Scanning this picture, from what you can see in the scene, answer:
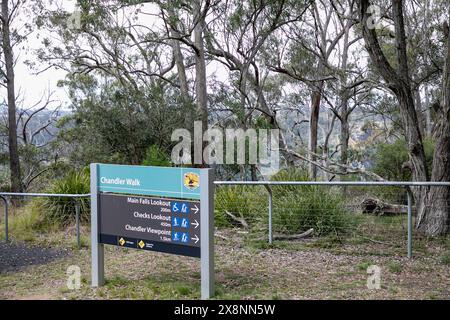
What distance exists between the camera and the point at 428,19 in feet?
70.5

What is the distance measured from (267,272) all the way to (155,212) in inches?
69.0

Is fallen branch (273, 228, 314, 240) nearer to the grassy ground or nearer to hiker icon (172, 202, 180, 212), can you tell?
the grassy ground

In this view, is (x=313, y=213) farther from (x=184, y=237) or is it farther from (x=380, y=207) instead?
(x=184, y=237)

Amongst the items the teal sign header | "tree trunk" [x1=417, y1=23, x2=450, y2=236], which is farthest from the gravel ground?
"tree trunk" [x1=417, y1=23, x2=450, y2=236]

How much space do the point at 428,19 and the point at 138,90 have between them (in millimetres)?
12440

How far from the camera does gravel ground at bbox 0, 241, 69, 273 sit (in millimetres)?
7379

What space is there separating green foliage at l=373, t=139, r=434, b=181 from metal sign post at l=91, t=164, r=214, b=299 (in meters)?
12.1

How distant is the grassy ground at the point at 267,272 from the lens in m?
5.65

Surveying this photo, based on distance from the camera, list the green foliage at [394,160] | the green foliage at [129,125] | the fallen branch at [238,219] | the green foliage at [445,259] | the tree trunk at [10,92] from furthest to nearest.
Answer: the tree trunk at [10,92] → the green foliage at [394,160] → the green foliage at [129,125] → the fallen branch at [238,219] → the green foliage at [445,259]

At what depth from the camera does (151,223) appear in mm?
5734

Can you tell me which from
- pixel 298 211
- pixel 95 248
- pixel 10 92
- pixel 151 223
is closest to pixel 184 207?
pixel 151 223

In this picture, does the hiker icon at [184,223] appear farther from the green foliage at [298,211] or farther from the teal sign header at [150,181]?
the green foliage at [298,211]

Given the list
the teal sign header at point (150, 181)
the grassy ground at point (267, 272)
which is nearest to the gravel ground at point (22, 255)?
the grassy ground at point (267, 272)

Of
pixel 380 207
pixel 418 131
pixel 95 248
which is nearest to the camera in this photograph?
pixel 95 248
